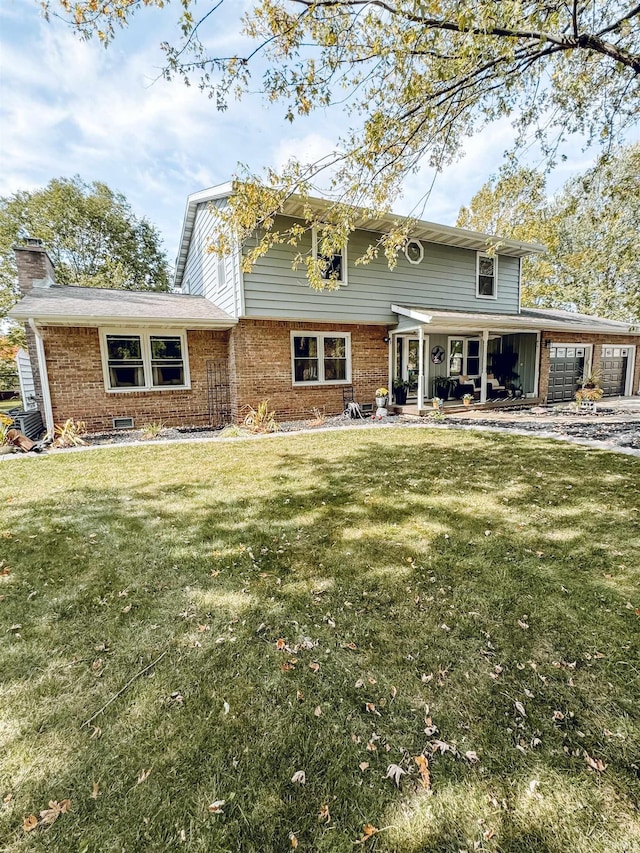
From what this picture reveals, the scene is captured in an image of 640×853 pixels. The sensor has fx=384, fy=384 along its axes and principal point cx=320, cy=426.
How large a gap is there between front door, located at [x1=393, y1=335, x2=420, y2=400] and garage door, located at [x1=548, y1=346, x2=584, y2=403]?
5.24 meters

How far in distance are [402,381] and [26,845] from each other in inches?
488

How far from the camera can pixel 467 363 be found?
14609 mm

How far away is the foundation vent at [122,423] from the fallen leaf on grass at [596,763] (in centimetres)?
1028

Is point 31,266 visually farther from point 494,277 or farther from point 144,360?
point 494,277

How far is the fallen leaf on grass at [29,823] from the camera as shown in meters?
1.43

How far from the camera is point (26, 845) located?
1382mm

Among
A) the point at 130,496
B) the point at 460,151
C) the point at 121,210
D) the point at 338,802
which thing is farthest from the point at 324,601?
the point at 121,210

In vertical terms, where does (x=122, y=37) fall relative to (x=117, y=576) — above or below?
above

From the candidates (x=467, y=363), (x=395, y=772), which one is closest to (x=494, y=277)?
(x=467, y=363)

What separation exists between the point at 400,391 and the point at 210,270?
7.06m

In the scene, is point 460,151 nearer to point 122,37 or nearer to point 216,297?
point 122,37

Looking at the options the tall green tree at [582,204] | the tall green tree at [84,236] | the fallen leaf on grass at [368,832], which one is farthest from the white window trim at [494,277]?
the tall green tree at [84,236]

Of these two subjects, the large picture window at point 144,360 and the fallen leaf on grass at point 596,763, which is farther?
the large picture window at point 144,360

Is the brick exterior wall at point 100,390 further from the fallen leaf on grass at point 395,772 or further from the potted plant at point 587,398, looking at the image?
the potted plant at point 587,398
